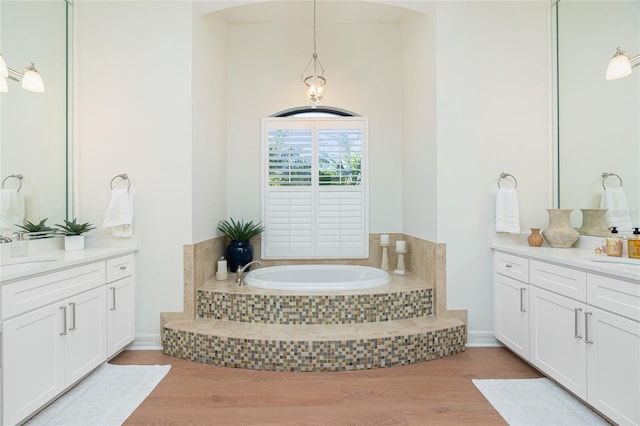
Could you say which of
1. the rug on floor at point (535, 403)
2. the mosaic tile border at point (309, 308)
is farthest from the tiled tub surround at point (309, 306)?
the rug on floor at point (535, 403)

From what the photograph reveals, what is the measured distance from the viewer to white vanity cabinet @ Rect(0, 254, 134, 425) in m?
1.78

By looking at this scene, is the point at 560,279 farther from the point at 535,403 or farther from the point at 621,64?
the point at 621,64

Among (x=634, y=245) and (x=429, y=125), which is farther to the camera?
(x=429, y=125)

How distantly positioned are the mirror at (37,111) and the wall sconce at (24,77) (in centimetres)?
3

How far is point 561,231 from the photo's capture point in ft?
9.09

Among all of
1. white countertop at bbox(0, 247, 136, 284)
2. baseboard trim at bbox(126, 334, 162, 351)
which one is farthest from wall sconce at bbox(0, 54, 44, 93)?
baseboard trim at bbox(126, 334, 162, 351)

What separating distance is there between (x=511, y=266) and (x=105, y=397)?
311 cm

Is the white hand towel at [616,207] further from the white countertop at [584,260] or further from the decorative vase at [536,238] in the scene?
the decorative vase at [536,238]

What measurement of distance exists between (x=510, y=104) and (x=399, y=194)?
1.47m

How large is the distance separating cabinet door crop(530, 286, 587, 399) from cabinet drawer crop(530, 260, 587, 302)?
4 centimetres

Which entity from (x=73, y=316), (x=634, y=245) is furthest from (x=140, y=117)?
(x=634, y=245)

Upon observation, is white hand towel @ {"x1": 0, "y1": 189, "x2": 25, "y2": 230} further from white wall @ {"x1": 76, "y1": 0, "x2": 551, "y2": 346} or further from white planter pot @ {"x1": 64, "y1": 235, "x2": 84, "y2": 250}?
white wall @ {"x1": 76, "y1": 0, "x2": 551, "y2": 346}

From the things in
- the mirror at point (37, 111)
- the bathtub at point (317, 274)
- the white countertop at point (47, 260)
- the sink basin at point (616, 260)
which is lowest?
the bathtub at point (317, 274)

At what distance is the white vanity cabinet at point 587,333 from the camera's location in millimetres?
1719
